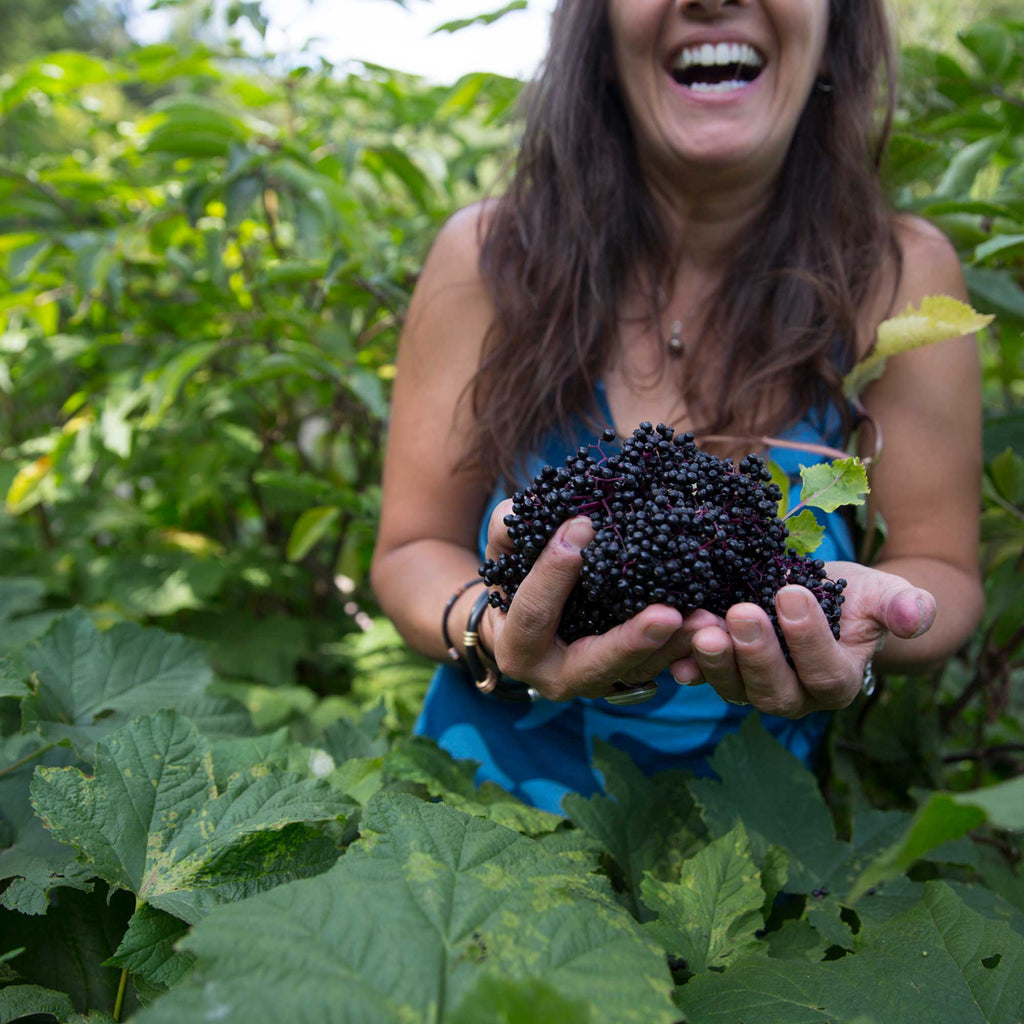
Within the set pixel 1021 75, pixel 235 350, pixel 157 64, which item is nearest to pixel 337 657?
pixel 235 350

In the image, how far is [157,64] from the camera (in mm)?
2826

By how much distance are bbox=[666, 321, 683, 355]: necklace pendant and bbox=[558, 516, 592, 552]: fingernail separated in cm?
98

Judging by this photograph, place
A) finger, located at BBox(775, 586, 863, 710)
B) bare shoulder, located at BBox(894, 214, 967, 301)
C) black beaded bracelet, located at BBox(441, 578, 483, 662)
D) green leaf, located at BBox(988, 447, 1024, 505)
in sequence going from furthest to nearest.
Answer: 1. bare shoulder, located at BBox(894, 214, 967, 301)
2. green leaf, located at BBox(988, 447, 1024, 505)
3. black beaded bracelet, located at BBox(441, 578, 483, 662)
4. finger, located at BBox(775, 586, 863, 710)

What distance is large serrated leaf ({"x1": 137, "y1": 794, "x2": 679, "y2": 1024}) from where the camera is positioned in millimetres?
678

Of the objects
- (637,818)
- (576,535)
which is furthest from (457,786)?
(576,535)

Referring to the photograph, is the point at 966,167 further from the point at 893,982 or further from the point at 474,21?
the point at 893,982

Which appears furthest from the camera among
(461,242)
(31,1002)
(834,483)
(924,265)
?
(461,242)

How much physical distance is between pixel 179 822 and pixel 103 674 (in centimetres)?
45

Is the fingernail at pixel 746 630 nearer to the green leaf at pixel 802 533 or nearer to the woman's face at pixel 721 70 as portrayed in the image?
the green leaf at pixel 802 533

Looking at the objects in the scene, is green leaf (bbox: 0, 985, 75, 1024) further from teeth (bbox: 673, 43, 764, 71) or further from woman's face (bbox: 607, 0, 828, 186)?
teeth (bbox: 673, 43, 764, 71)

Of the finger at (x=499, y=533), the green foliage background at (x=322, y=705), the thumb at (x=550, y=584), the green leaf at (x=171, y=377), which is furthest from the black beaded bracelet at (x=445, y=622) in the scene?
the green leaf at (x=171, y=377)

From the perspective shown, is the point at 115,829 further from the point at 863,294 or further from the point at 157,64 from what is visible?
the point at 157,64

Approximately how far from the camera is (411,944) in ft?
2.44

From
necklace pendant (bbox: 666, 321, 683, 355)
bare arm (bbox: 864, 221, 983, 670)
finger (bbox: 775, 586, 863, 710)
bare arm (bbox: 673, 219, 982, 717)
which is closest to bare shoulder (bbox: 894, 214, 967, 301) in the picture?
bare arm (bbox: 673, 219, 982, 717)
